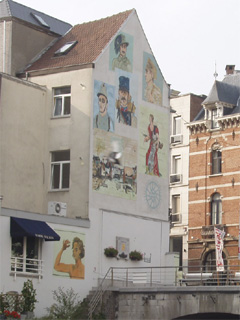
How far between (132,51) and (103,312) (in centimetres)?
1527

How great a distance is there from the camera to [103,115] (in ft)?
168

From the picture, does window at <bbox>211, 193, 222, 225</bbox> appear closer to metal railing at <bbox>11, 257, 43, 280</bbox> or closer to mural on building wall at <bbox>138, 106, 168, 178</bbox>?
mural on building wall at <bbox>138, 106, 168, 178</bbox>

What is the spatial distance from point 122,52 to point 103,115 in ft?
14.1

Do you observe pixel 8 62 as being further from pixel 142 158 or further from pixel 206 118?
pixel 206 118

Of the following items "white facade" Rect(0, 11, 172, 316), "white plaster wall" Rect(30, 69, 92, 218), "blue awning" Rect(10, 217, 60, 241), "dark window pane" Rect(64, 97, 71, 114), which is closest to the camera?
"blue awning" Rect(10, 217, 60, 241)

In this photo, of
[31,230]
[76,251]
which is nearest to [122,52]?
[76,251]

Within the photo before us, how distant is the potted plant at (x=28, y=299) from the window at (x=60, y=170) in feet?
26.3

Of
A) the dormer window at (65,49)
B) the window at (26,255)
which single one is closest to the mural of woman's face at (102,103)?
the dormer window at (65,49)

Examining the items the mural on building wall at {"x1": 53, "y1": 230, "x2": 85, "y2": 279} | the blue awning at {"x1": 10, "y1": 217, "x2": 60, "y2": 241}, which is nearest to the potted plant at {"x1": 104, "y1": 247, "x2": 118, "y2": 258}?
the mural on building wall at {"x1": 53, "y1": 230, "x2": 85, "y2": 279}

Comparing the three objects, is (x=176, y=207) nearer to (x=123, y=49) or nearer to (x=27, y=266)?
(x=123, y=49)

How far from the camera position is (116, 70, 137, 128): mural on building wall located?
173ft

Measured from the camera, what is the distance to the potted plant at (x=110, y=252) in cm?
4984

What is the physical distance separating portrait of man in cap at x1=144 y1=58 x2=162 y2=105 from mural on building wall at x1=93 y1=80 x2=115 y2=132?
3354 millimetres

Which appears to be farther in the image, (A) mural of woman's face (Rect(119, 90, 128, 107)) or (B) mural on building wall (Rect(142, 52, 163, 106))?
(B) mural on building wall (Rect(142, 52, 163, 106))
